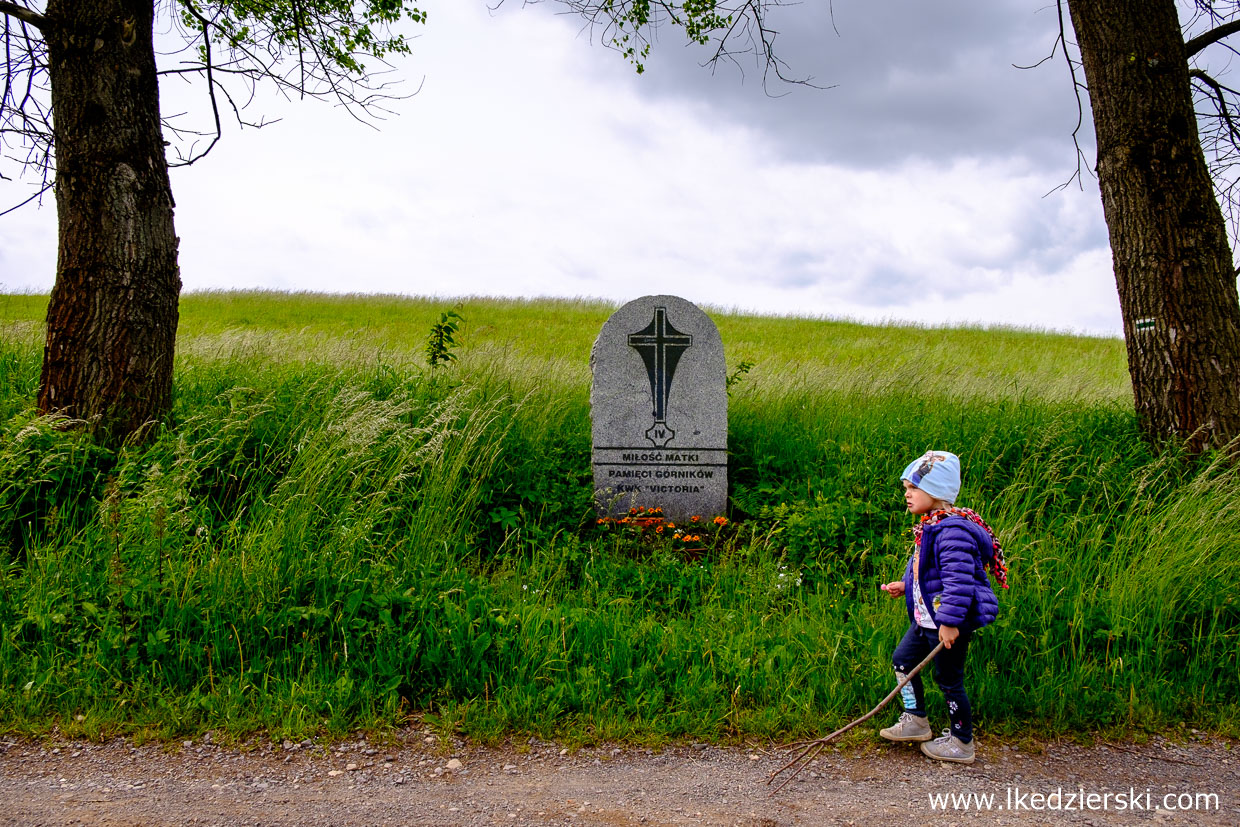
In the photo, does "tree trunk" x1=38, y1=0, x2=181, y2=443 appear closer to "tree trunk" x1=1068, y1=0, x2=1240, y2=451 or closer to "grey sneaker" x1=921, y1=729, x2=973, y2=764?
"grey sneaker" x1=921, y1=729, x2=973, y2=764

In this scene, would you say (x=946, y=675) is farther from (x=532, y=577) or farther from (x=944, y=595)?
(x=532, y=577)

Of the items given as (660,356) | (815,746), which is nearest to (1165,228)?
(660,356)

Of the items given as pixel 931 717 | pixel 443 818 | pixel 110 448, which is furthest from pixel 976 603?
pixel 110 448

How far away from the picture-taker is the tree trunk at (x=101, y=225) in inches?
208

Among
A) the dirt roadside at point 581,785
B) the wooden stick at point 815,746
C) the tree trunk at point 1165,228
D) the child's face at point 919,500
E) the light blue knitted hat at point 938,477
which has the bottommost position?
the dirt roadside at point 581,785

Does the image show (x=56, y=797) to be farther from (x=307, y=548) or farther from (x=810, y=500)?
(x=810, y=500)

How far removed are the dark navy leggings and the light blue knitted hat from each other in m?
0.55

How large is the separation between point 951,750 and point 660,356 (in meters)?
3.69

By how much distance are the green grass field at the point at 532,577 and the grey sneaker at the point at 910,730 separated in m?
0.24

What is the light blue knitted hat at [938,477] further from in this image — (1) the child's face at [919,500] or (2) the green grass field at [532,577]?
(2) the green grass field at [532,577]

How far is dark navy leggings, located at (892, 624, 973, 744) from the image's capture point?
126 inches

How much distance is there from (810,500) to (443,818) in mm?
3834

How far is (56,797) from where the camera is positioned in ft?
9.36

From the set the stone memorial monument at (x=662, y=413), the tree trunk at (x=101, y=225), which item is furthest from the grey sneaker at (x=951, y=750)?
the tree trunk at (x=101, y=225)
